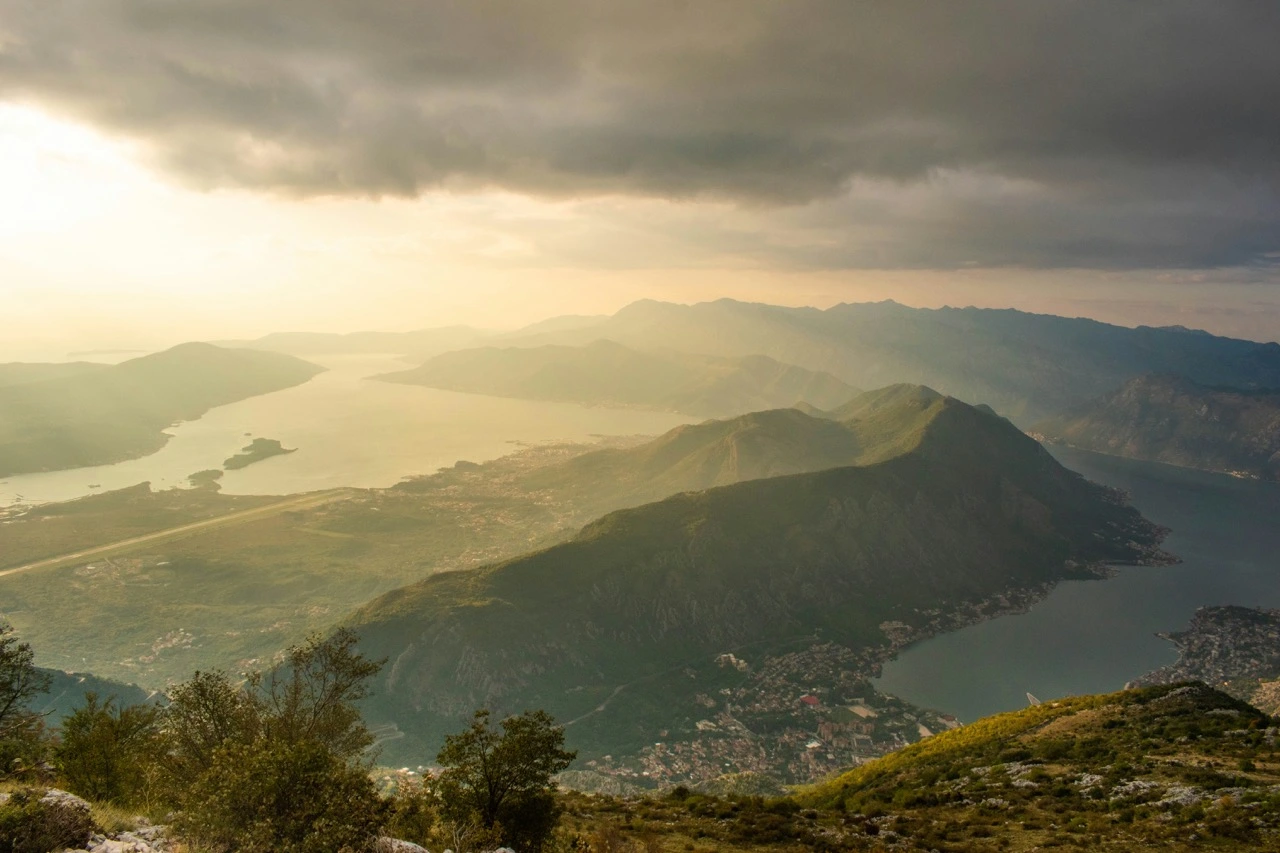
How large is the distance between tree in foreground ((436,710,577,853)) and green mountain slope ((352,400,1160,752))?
69573 mm

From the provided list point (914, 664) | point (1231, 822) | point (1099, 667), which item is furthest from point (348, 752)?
point (1099, 667)

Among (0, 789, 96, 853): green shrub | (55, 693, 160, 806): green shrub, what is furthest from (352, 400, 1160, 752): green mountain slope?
(0, 789, 96, 853): green shrub

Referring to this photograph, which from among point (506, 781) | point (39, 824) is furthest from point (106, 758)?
point (506, 781)

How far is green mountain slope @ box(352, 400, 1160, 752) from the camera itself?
99312 millimetres

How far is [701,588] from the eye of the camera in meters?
129

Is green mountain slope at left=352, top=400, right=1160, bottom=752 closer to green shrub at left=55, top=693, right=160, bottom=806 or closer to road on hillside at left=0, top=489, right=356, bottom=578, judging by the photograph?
green shrub at left=55, top=693, right=160, bottom=806

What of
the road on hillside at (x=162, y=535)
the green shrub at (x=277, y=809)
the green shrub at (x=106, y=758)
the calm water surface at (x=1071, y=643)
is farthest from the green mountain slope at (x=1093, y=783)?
the road on hillside at (x=162, y=535)

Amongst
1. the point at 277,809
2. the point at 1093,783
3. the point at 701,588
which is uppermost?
the point at 277,809

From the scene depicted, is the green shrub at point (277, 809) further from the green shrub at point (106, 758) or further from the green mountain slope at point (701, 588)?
the green mountain slope at point (701, 588)

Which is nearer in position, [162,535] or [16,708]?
[16,708]

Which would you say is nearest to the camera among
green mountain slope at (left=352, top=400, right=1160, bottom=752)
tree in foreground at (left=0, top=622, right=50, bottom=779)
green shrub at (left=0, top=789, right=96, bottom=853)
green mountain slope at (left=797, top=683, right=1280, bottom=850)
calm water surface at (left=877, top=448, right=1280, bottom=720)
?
green shrub at (left=0, top=789, right=96, bottom=853)

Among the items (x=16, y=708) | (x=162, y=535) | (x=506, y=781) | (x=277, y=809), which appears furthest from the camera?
(x=162, y=535)

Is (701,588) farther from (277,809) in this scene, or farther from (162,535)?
(162,535)

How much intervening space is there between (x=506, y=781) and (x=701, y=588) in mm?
105508
